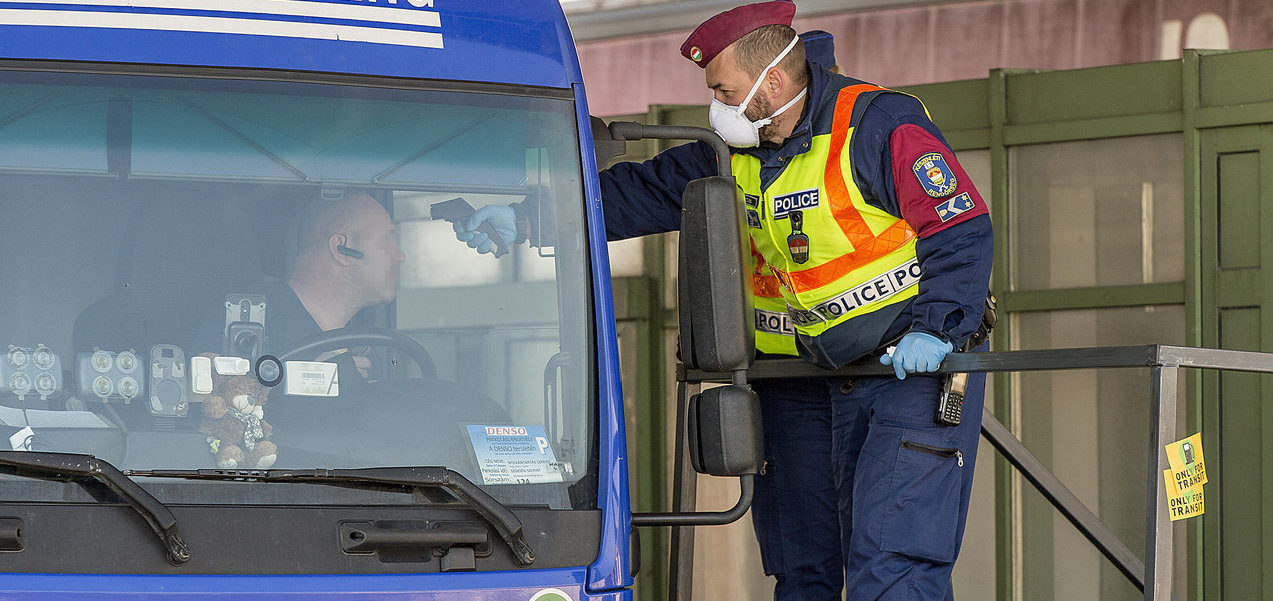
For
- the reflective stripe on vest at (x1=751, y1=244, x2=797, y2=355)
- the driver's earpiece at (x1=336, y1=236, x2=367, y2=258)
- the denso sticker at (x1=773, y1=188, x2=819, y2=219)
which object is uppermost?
the denso sticker at (x1=773, y1=188, x2=819, y2=219)

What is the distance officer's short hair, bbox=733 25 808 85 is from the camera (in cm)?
364

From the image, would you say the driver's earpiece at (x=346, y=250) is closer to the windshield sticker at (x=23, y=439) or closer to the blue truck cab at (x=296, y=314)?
the blue truck cab at (x=296, y=314)

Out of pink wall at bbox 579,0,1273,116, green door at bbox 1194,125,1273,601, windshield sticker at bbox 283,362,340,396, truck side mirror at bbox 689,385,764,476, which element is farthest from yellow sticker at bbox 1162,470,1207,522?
pink wall at bbox 579,0,1273,116

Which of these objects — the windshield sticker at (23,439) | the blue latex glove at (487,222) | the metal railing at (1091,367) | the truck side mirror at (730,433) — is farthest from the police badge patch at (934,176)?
the windshield sticker at (23,439)

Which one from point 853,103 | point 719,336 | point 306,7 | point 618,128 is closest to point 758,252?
point 853,103

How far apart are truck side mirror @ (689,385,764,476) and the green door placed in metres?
2.53

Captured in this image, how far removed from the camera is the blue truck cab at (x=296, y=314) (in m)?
2.47

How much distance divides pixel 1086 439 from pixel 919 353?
206 centimetres

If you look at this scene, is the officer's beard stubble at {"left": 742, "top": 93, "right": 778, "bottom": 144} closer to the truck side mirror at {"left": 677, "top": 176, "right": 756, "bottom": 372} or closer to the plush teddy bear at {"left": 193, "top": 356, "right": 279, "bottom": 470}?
the truck side mirror at {"left": 677, "top": 176, "right": 756, "bottom": 372}

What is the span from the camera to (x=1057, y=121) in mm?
5035

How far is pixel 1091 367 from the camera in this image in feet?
9.26

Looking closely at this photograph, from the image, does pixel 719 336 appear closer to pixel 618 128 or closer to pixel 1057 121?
pixel 618 128

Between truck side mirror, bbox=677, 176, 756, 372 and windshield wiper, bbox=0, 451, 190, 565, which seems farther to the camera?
truck side mirror, bbox=677, 176, 756, 372

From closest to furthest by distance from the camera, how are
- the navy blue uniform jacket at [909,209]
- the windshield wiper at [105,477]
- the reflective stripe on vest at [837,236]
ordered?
the windshield wiper at [105,477] → the navy blue uniform jacket at [909,209] → the reflective stripe on vest at [837,236]
